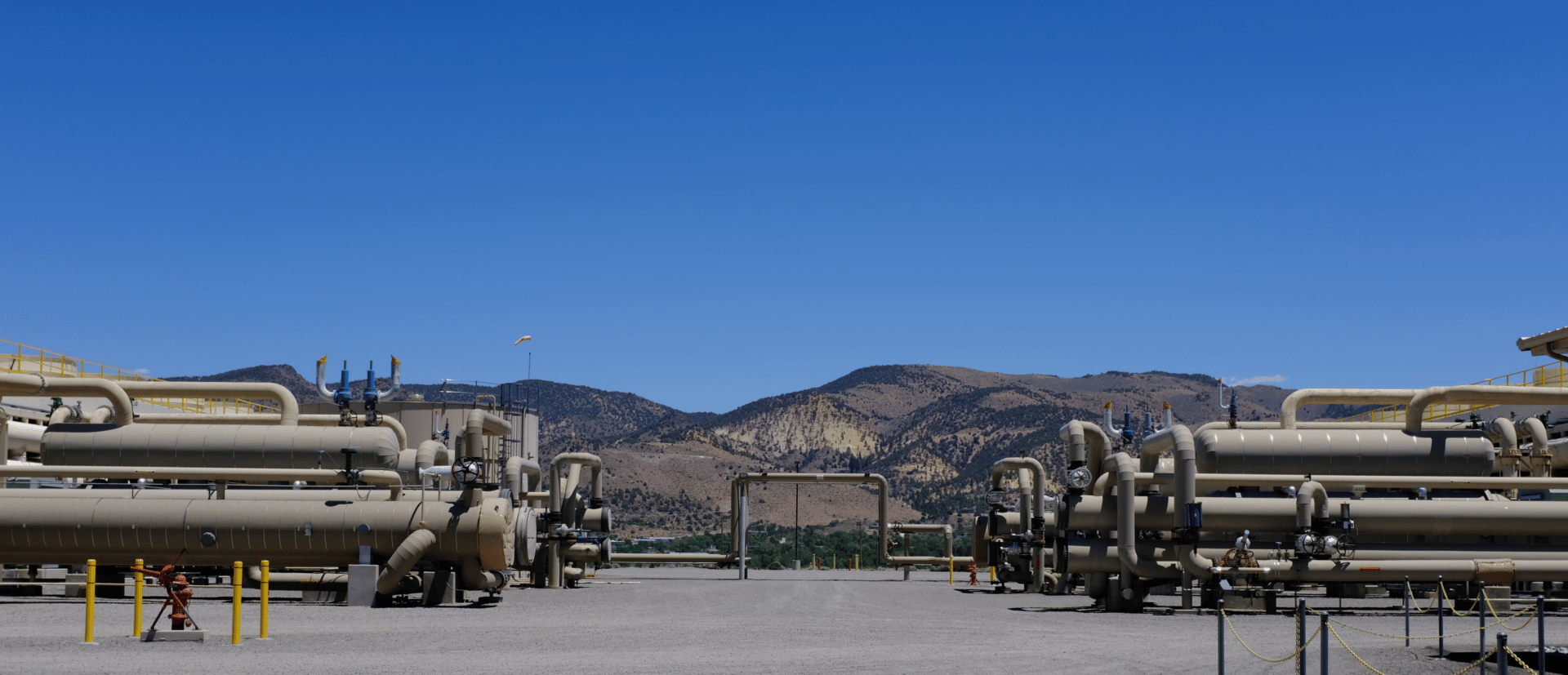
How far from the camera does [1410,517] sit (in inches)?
1205

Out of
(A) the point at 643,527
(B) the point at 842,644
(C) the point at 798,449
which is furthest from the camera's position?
(C) the point at 798,449

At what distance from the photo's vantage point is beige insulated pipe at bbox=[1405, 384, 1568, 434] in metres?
32.8

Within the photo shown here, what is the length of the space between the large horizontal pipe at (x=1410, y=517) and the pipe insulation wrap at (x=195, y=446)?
60.3ft

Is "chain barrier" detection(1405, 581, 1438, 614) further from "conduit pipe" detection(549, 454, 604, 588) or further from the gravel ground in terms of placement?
"conduit pipe" detection(549, 454, 604, 588)

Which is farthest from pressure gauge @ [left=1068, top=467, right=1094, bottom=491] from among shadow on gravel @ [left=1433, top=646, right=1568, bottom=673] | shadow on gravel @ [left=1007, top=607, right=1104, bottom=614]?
shadow on gravel @ [left=1433, top=646, right=1568, bottom=673]

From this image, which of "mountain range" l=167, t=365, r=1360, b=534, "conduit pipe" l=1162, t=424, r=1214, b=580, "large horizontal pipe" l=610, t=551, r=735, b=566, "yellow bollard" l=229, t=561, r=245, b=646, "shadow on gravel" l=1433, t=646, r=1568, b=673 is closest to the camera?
"shadow on gravel" l=1433, t=646, r=1568, b=673

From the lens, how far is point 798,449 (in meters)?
189

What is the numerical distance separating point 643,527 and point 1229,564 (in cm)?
10630

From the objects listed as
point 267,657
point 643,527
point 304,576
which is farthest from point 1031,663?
point 643,527

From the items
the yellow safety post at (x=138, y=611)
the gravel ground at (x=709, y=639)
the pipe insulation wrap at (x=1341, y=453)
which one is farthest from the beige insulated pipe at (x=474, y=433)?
the pipe insulation wrap at (x=1341, y=453)

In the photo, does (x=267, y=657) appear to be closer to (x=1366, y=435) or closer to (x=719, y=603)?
(x=719, y=603)

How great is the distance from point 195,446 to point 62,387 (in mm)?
3276

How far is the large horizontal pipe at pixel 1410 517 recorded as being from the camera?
3058 cm

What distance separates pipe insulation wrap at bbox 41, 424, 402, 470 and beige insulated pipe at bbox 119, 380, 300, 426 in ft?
4.34
